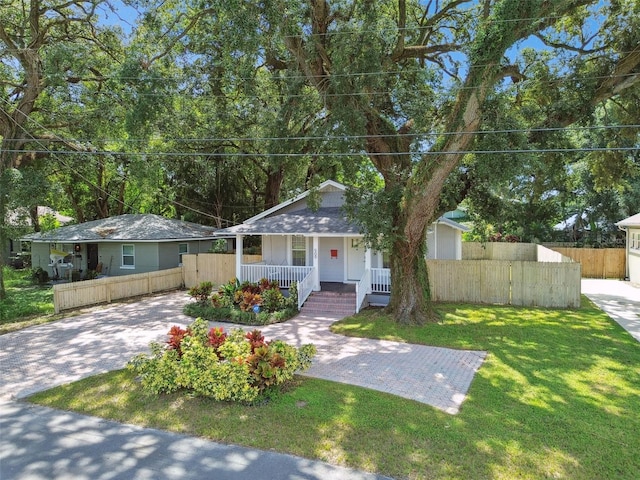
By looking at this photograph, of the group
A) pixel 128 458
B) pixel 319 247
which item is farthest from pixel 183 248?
pixel 128 458

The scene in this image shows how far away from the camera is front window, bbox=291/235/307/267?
17.5 metres

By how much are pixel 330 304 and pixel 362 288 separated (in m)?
1.26

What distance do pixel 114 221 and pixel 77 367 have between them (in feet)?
52.2

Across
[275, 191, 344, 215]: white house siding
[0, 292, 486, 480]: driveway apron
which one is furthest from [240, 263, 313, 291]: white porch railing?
[275, 191, 344, 215]: white house siding

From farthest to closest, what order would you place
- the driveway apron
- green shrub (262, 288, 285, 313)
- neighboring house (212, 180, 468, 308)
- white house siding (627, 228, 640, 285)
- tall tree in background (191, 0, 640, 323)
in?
1. white house siding (627, 228, 640, 285)
2. neighboring house (212, 180, 468, 308)
3. green shrub (262, 288, 285, 313)
4. tall tree in background (191, 0, 640, 323)
5. the driveway apron

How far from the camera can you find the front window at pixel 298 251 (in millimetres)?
17531

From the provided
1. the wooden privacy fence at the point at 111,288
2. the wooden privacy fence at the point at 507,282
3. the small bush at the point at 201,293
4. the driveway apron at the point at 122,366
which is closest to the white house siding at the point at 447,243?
the wooden privacy fence at the point at 507,282

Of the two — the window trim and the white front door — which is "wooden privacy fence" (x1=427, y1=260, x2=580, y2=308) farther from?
the window trim

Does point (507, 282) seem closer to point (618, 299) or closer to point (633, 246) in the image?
point (618, 299)

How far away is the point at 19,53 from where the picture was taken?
46.1ft

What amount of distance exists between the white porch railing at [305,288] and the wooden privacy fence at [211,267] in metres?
4.81

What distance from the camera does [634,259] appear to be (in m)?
19.8

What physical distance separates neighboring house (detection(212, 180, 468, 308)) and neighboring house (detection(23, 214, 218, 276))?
4.47 meters

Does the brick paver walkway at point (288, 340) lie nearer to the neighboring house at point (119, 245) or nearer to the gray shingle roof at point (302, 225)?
the gray shingle roof at point (302, 225)
